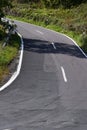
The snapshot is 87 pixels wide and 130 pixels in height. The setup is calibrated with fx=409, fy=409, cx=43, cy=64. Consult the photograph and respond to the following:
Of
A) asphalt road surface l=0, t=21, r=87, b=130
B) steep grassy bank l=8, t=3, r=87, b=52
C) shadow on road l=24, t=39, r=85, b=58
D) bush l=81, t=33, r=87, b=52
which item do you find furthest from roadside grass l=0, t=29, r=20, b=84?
steep grassy bank l=8, t=3, r=87, b=52

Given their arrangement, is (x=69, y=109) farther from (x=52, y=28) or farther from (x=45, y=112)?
(x=52, y=28)

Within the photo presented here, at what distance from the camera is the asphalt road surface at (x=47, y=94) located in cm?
1226

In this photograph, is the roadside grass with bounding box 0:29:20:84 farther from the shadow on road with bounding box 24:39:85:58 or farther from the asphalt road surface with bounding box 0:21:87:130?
the shadow on road with bounding box 24:39:85:58

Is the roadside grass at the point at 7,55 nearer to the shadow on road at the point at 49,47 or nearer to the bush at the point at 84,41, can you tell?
the shadow on road at the point at 49,47

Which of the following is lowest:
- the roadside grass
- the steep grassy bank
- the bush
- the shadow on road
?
the steep grassy bank

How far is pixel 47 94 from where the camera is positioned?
638 inches

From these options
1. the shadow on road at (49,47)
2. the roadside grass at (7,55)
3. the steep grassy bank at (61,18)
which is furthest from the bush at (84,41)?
the roadside grass at (7,55)

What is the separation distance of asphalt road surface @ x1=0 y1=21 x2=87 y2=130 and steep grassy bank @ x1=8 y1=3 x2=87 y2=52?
6.99m

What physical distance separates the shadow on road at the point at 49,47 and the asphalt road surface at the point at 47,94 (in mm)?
238

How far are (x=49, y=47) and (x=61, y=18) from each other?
18146mm

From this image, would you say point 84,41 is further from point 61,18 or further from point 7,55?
point 61,18

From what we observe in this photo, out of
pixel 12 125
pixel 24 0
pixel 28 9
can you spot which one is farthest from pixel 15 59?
pixel 24 0

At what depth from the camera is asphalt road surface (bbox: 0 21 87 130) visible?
12.3 m

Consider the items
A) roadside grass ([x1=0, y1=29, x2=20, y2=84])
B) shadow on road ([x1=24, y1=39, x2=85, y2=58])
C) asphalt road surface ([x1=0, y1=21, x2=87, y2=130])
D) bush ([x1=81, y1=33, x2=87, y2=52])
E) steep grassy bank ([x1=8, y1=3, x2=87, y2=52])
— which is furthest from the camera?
steep grassy bank ([x1=8, y1=3, x2=87, y2=52])
